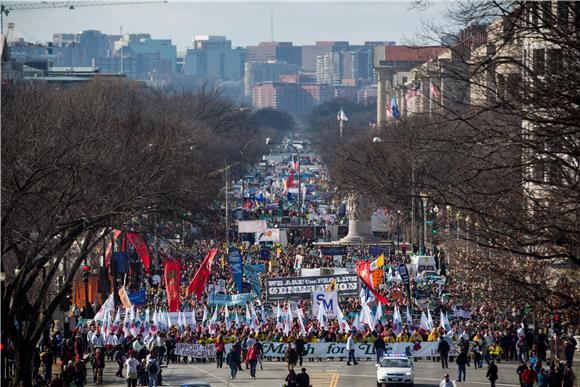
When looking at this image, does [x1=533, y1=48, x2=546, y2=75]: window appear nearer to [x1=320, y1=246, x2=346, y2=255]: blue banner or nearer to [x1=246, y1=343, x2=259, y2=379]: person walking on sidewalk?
[x1=246, y1=343, x2=259, y2=379]: person walking on sidewalk

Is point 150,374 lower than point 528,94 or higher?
lower

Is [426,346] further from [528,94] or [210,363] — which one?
[528,94]

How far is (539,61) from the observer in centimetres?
2422

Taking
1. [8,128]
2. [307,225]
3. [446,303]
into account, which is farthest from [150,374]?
[307,225]

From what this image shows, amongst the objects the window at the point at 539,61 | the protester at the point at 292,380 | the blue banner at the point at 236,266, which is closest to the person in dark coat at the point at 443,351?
the protester at the point at 292,380

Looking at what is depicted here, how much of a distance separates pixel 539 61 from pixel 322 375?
714 inches

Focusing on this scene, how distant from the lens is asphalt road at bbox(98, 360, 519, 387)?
39188 mm

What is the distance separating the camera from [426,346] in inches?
1737

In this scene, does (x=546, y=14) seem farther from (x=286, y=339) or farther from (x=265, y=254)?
(x=265, y=254)

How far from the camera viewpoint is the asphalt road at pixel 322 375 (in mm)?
39188

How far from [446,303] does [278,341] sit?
8.69 metres

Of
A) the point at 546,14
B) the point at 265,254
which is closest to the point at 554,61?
the point at 546,14

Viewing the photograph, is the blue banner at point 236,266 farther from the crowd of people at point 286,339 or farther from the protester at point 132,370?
the protester at point 132,370

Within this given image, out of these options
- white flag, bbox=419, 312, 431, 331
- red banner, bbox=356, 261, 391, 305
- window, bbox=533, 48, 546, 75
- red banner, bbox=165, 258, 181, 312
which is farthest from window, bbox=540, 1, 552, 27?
red banner, bbox=356, 261, 391, 305
